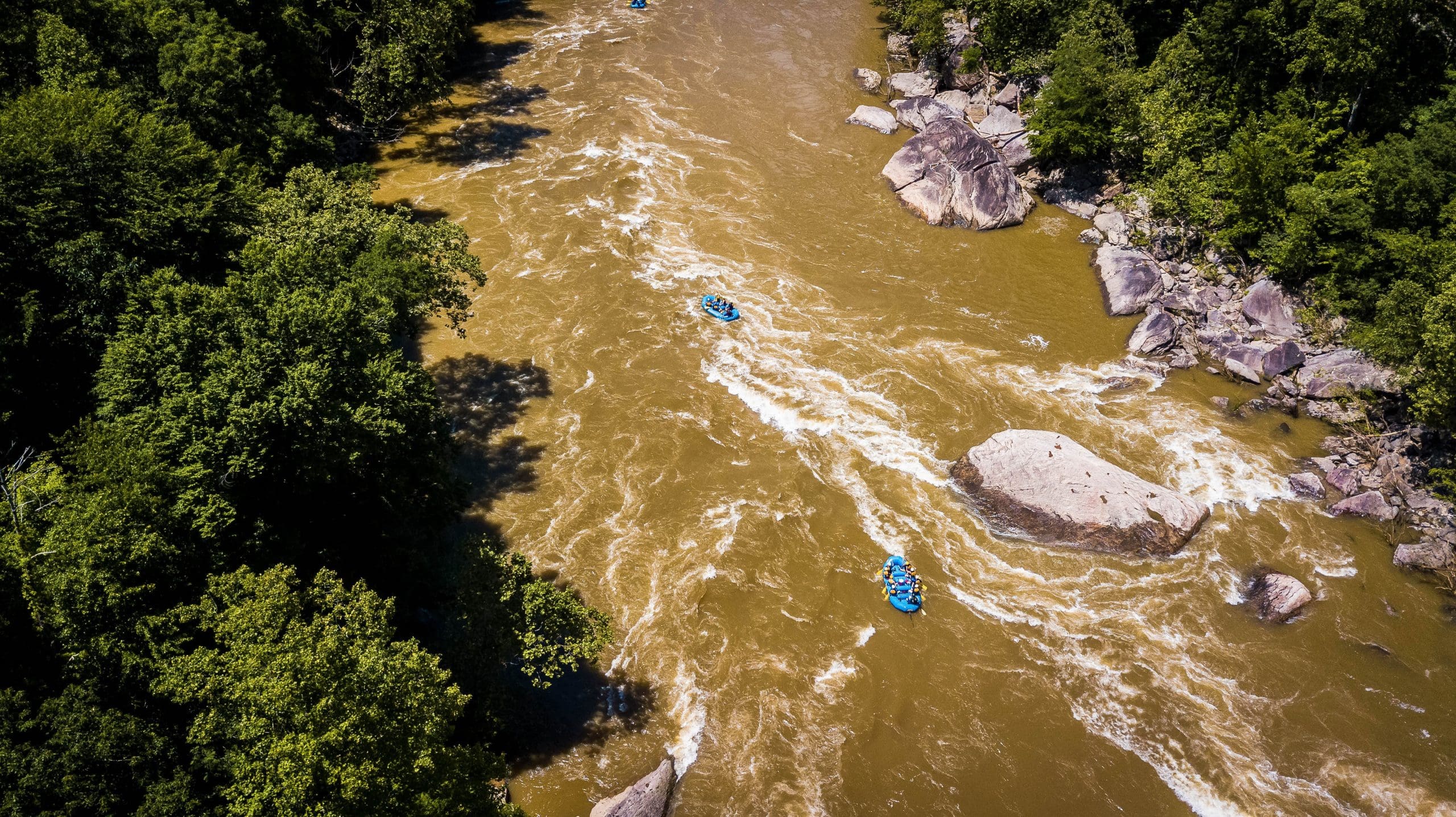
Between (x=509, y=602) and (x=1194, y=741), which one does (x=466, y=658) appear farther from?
(x=1194, y=741)

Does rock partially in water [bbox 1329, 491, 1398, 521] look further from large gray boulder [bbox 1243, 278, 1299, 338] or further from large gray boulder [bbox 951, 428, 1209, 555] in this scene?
large gray boulder [bbox 1243, 278, 1299, 338]

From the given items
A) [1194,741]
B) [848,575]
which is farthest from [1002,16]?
[1194,741]

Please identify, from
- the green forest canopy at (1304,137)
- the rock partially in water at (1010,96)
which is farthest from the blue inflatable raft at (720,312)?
the rock partially in water at (1010,96)

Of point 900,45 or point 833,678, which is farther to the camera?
point 900,45

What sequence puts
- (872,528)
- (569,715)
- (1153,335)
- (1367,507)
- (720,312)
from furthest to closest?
(720,312) → (1153,335) → (1367,507) → (872,528) → (569,715)

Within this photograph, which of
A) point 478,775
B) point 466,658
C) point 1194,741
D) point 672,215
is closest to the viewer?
point 478,775

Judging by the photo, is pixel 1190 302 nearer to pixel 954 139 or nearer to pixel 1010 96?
pixel 954 139

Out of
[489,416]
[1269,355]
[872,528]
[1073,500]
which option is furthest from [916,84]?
[489,416]

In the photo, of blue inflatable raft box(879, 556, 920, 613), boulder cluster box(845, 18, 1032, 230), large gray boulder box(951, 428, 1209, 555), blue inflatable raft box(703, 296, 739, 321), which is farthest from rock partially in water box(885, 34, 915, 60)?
blue inflatable raft box(879, 556, 920, 613)
